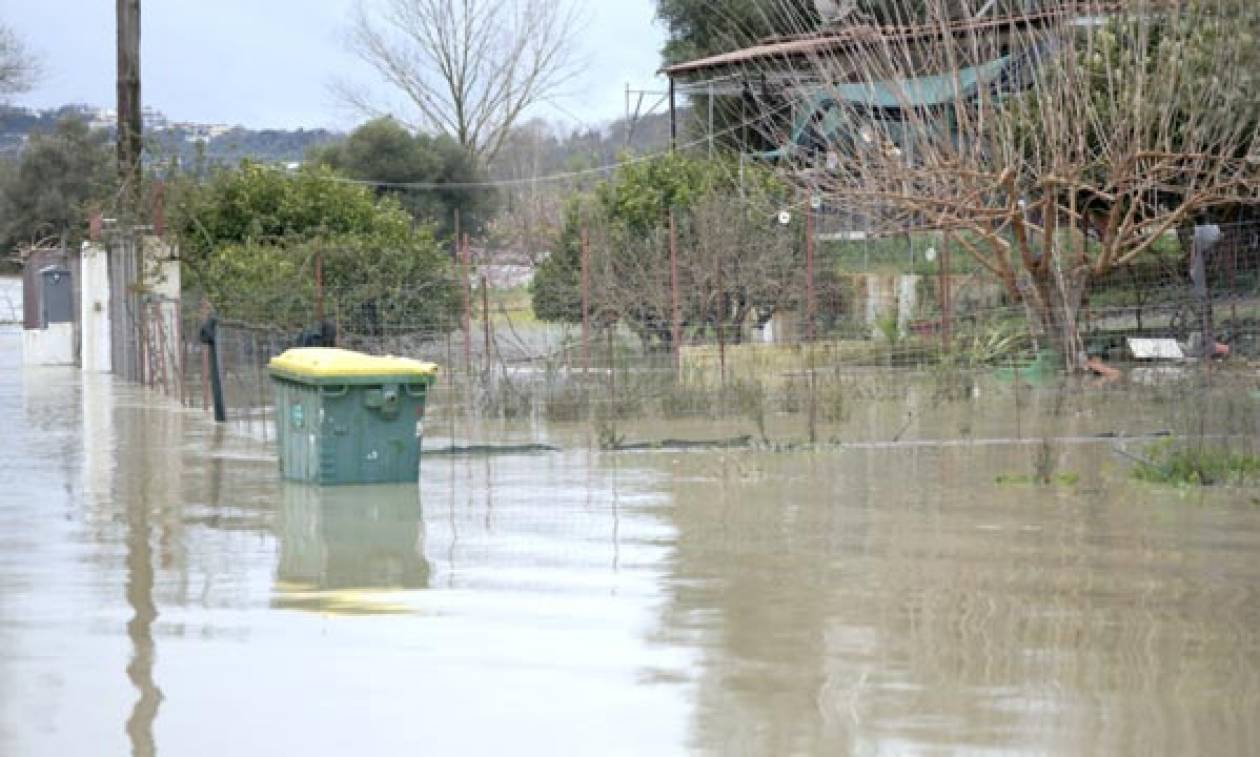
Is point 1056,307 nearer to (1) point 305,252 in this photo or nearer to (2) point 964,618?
(1) point 305,252

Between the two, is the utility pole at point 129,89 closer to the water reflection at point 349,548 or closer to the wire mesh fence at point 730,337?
the wire mesh fence at point 730,337

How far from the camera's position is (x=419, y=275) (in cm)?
3052

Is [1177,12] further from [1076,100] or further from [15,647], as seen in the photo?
[15,647]

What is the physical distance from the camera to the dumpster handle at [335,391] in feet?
50.8

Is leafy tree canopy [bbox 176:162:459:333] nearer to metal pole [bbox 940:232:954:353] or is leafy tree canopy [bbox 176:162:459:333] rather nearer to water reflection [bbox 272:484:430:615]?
metal pole [bbox 940:232:954:353]

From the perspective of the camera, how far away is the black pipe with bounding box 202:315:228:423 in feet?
74.1

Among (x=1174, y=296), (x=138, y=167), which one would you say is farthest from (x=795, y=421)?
(x=138, y=167)

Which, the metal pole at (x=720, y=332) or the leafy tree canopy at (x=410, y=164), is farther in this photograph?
the leafy tree canopy at (x=410, y=164)

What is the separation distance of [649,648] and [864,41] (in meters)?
16.2

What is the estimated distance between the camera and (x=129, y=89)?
32438mm

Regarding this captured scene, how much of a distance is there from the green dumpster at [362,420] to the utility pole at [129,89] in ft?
53.8

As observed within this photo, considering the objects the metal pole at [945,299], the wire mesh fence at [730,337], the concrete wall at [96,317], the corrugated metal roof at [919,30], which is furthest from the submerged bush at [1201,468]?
the concrete wall at [96,317]

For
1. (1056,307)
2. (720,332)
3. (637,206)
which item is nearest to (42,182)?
(637,206)

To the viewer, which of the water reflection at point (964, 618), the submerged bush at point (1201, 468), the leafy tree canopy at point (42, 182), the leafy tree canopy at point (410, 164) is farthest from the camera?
the leafy tree canopy at point (42, 182)
